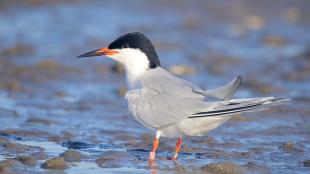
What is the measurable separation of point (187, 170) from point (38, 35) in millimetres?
7078

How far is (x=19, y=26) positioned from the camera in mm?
13352

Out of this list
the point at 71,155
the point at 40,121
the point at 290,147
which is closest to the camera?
the point at 71,155

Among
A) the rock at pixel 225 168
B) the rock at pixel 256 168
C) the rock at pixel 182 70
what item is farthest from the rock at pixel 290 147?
the rock at pixel 182 70

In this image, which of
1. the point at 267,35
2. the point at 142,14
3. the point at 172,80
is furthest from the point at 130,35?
the point at 142,14

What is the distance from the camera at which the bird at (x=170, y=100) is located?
592 cm

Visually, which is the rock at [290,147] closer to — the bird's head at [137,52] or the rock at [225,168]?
the rock at [225,168]

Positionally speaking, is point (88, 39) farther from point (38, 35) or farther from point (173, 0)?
point (173, 0)

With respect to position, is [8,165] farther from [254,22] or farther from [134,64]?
[254,22]

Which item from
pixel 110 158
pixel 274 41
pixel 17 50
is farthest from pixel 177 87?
pixel 274 41

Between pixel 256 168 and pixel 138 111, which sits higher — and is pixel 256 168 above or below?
below

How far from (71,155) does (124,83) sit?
364cm

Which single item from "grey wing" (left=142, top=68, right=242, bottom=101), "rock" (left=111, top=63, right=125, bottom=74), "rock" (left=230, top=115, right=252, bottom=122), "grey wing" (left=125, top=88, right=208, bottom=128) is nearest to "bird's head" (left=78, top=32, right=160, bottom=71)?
"grey wing" (left=142, top=68, right=242, bottom=101)

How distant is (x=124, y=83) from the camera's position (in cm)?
992

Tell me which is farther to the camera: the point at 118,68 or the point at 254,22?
the point at 254,22
